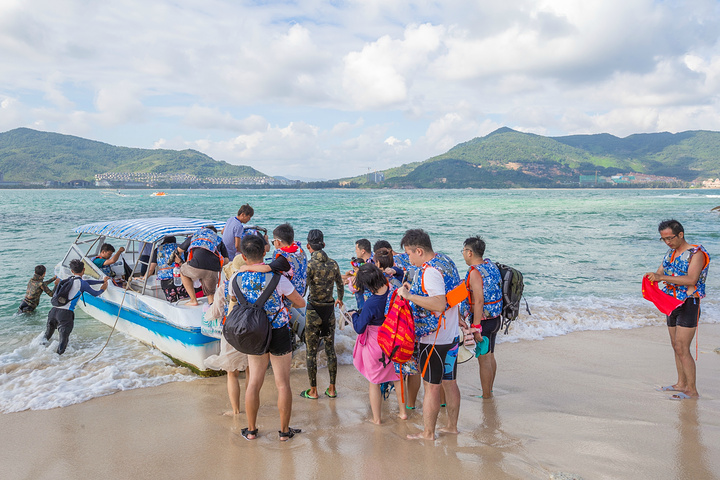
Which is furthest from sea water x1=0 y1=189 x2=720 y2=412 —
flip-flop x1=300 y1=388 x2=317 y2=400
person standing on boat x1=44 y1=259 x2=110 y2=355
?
flip-flop x1=300 y1=388 x2=317 y2=400

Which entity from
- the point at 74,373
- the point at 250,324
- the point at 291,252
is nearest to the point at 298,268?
the point at 291,252

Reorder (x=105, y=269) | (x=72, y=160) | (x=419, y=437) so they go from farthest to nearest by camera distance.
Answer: (x=72, y=160), (x=105, y=269), (x=419, y=437)

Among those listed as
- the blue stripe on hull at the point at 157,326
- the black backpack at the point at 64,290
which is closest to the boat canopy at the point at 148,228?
the black backpack at the point at 64,290

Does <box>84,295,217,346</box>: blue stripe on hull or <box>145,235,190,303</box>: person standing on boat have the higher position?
<box>145,235,190,303</box>: person standing on boat

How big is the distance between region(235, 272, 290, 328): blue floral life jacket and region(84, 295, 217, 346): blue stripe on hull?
279 centimetres

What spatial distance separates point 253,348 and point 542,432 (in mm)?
2904

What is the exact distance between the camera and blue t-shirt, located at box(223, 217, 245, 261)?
746cm

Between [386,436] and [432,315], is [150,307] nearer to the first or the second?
[386,436]

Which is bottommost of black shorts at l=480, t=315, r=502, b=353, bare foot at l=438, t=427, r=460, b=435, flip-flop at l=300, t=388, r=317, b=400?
flip-flop at l=300, t=388, r=317, b=400

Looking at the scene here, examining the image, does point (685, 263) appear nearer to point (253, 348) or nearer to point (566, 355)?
point (566, 355)

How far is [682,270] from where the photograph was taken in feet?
16.4

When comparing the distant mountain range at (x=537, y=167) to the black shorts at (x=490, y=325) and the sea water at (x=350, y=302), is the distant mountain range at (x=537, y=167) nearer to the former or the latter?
the sea water at (x=350, y=302)

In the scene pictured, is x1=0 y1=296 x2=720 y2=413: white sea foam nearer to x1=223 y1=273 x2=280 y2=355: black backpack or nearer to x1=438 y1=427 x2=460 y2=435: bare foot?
x1=438 y1=427 x2=460 y2=435: bare foot

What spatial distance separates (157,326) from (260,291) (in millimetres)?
4026
